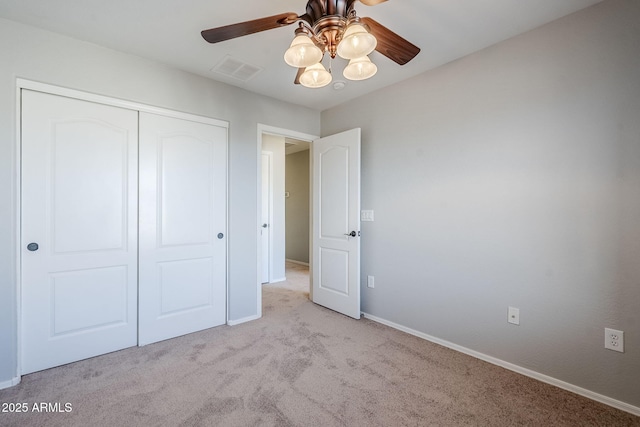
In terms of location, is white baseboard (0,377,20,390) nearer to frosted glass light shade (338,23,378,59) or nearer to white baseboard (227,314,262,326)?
white baseboard (227,314,262,326)

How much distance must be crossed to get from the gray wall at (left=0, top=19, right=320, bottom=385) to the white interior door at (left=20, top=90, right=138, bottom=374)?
0.31ft

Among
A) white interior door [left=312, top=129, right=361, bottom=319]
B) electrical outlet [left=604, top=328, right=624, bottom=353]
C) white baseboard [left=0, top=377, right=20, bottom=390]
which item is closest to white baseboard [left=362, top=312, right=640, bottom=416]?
electrical outlet [left=604, top=328, right=624, bottom=353]

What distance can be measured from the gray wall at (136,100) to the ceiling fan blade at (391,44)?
1.86m

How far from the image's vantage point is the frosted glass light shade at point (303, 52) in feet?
4.60

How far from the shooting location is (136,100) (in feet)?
8.04

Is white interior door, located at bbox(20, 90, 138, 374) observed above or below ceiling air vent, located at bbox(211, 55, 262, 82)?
below

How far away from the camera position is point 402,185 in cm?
289

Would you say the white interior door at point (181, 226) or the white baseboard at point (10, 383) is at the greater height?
the white interior door at point (181, 226)

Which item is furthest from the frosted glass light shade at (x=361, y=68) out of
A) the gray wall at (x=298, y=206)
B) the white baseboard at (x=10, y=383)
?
the gray wall at (x=298, y=206)

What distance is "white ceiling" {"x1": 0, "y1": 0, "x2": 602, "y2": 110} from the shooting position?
1812mm

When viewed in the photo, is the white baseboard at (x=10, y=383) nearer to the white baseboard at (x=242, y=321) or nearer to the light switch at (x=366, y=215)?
Result: the white baseboard at (x=242, y=321)

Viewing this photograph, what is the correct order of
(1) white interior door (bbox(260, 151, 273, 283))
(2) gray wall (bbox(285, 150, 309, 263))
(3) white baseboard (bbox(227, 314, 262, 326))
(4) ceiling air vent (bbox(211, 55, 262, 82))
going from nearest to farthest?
1. (4) ceiling air vent (bbox(211, 55, 262, 82))
2. (3) white baseboard (bbox(227, 314, 262, 326))
3. (1) white interior door (bbox(260, 151, 273, 283))
4. (2) gray wall (bbox(285, 150, 309, 263))

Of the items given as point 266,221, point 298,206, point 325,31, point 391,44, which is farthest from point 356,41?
point 298,206

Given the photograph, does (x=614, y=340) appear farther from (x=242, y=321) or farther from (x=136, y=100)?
(x=136, y=100)
